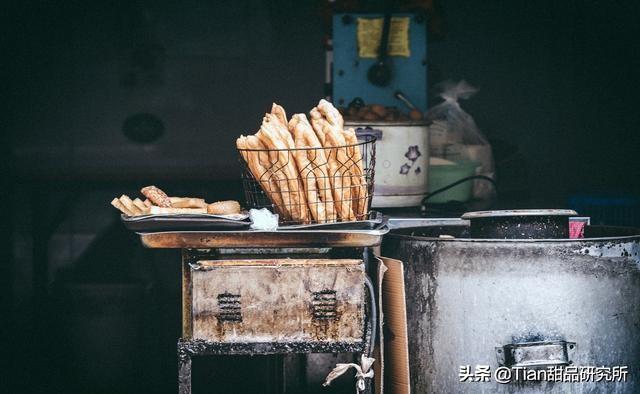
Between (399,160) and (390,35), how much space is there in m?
0.93

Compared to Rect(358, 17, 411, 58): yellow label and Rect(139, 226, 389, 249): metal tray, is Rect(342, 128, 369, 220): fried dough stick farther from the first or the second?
Rect(358, 17, 411, 58): yellow label

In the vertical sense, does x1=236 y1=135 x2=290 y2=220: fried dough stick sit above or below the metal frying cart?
above

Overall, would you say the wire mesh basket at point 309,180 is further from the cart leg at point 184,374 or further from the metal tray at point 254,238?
the cart leg at point 184,374

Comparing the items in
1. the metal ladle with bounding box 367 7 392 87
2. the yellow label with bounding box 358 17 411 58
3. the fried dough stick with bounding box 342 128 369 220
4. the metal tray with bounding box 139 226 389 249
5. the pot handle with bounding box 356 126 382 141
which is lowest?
the metal tray with bounding box 139 226 389 249

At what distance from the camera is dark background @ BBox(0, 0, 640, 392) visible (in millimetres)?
6227

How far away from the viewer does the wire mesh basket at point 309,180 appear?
117 inches

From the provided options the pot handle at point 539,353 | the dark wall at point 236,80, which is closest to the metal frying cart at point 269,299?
the pot handle at point 539,353

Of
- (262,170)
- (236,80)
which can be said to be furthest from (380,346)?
(236,80)

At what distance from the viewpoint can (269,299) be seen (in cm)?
281

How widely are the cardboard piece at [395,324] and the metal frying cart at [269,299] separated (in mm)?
305

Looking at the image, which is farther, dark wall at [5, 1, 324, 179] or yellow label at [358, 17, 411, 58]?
dark wall at [5, 1, 324, 179]

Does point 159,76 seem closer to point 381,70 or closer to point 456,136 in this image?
point 381,70

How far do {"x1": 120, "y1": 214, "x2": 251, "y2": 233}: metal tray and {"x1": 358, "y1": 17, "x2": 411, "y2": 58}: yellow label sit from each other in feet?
6.54

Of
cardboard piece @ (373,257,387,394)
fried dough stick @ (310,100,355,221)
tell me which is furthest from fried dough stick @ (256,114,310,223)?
cardboard piece @ (373,257,387,394)
